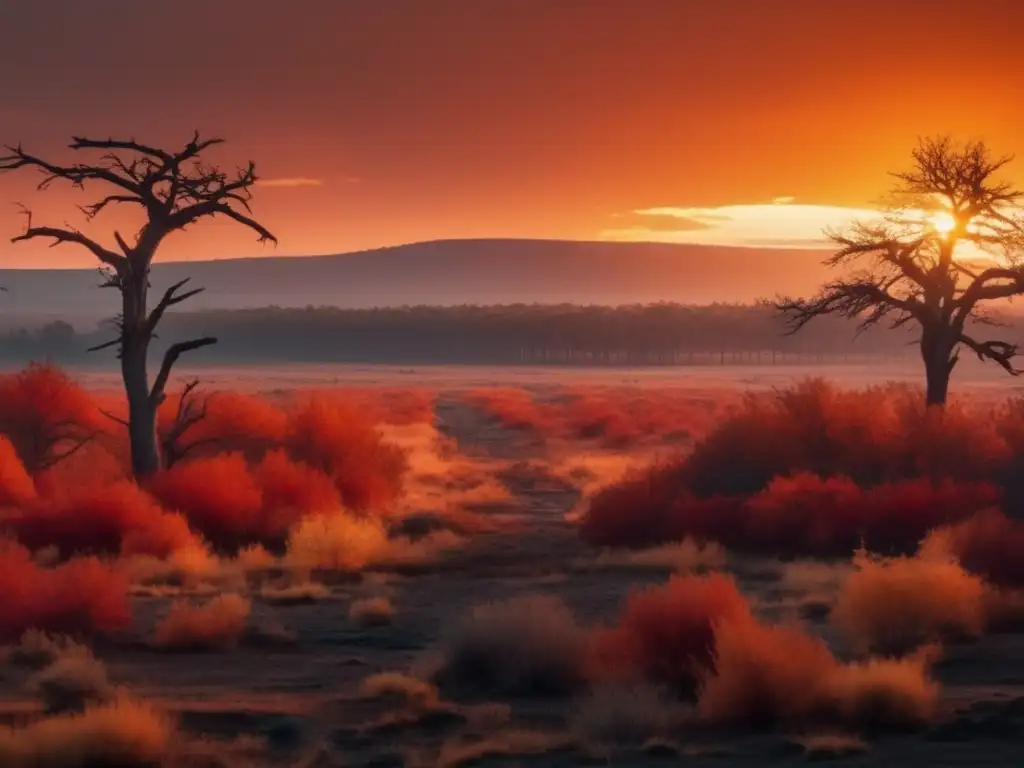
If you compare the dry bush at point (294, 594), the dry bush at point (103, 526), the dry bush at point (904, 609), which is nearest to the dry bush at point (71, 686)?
the dry bush at point (294, 594)

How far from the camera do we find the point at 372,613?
17922mm

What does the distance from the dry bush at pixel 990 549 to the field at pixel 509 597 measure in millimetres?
40

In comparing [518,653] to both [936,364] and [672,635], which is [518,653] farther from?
[936,364]

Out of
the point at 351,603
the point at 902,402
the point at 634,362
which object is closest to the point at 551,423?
the point at 902,402

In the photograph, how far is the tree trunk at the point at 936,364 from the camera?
29031mm

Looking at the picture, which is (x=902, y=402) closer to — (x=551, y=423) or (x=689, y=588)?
(x=689, y=588)

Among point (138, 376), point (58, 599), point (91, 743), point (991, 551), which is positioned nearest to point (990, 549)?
point (991, 551)

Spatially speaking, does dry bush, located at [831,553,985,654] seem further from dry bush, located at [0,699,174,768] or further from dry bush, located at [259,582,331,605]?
dry bush, located at [0,699,174,768]

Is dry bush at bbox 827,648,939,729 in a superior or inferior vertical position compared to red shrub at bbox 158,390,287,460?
inferior

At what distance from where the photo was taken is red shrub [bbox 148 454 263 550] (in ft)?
80.1

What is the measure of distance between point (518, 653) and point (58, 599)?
5.83 meters

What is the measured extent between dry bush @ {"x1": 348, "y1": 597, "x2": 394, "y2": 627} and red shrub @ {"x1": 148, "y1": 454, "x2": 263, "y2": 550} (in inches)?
265

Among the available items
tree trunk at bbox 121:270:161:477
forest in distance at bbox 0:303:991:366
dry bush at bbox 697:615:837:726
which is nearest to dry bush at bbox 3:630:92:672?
dry bush at bbox 697:615:837:726

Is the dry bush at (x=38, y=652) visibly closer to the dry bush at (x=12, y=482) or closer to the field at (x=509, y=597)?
the field at (x=509, y=597)
